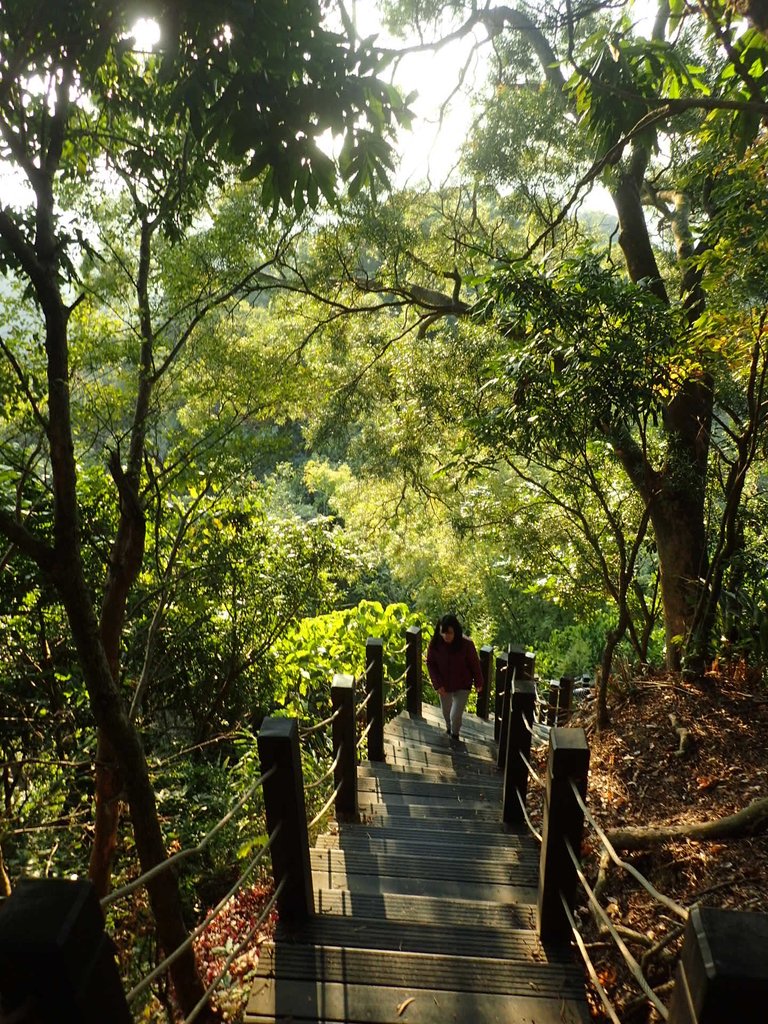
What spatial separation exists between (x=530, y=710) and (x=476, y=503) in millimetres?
6787

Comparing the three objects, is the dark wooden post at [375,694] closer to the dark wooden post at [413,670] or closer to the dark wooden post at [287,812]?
the dark wooden post at [413,670]

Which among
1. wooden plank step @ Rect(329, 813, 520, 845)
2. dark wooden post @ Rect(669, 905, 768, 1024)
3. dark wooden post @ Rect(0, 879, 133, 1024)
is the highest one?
dark wooden post @ Rect(0, 879, 133, 1024)

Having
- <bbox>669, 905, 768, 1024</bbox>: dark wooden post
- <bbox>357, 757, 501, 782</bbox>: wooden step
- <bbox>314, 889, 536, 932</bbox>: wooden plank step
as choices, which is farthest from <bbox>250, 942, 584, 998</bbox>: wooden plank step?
<bbox>357, 757, 501, 782</bbox>: wooden step

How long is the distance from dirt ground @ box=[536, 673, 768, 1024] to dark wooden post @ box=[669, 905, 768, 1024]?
1.47 metres

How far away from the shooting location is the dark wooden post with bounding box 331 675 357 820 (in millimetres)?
3836

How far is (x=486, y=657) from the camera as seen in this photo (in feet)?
28.2

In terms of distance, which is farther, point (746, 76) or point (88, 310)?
point (88, 310)

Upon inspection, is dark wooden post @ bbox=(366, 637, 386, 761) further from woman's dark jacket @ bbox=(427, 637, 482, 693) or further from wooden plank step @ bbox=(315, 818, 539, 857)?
wooden plank step @ bbox=(315, 818, 539, 857)

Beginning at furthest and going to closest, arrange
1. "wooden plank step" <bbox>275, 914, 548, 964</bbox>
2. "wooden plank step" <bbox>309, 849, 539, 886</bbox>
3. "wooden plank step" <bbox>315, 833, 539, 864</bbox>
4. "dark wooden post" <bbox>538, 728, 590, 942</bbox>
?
"wooden plank step" <bbox>315, 833, 539, 864</bbox>, "wooden plank step" <bbox>309, 849, 539, 886</bbox>, "wooden plank step" <bbox>275, 914, 548, 964</bbox>, "dark wooden post" <bbox>538, 728, 590, 942</bbox>

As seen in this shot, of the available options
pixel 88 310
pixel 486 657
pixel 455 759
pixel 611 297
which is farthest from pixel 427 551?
pixel 611 297

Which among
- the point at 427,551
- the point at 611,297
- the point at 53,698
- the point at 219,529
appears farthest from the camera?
the point at 427,551

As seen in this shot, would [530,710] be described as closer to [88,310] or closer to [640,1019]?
[640,1019]

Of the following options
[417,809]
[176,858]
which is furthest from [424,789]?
[176,858]

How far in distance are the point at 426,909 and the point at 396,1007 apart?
0.75m
